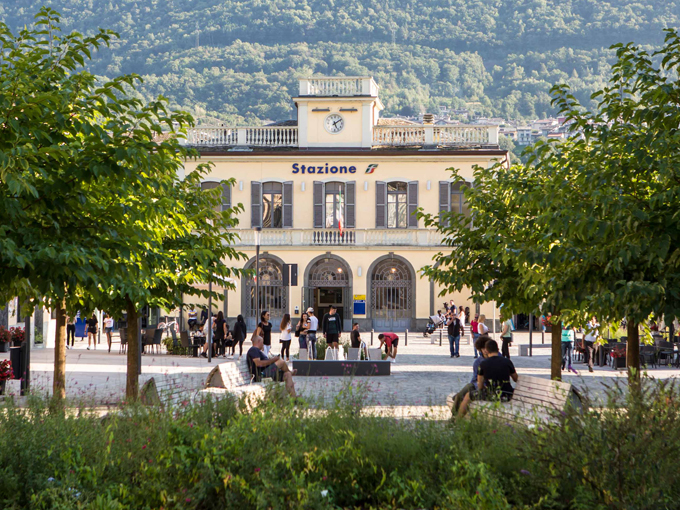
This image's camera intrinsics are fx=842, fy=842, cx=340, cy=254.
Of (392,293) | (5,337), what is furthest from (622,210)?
(392,293)

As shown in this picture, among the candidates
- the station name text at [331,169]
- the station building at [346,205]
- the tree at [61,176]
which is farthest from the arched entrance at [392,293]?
the tree at [61,176]

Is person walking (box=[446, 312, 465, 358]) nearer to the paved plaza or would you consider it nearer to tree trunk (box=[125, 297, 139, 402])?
the paved plaza

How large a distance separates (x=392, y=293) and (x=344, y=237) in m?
3.32

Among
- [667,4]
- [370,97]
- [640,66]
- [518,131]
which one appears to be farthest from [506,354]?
[667,4]

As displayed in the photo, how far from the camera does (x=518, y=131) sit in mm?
144375

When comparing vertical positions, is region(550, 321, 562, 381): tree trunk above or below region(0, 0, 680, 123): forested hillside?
below

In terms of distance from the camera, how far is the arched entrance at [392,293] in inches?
1481

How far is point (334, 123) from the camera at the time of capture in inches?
1517

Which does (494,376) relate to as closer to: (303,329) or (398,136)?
→ (303,329)

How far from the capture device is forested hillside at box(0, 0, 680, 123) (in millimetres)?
140625

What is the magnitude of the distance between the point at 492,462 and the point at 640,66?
447cm

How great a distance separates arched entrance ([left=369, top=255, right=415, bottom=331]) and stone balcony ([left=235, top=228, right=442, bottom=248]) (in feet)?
2.98

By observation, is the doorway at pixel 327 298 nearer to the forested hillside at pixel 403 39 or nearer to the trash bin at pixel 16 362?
the trash bin at pixel 16 362

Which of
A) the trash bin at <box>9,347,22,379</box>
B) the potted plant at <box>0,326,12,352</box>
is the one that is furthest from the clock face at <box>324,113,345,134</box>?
the trash bin at <box>9,347,22,379</box>
